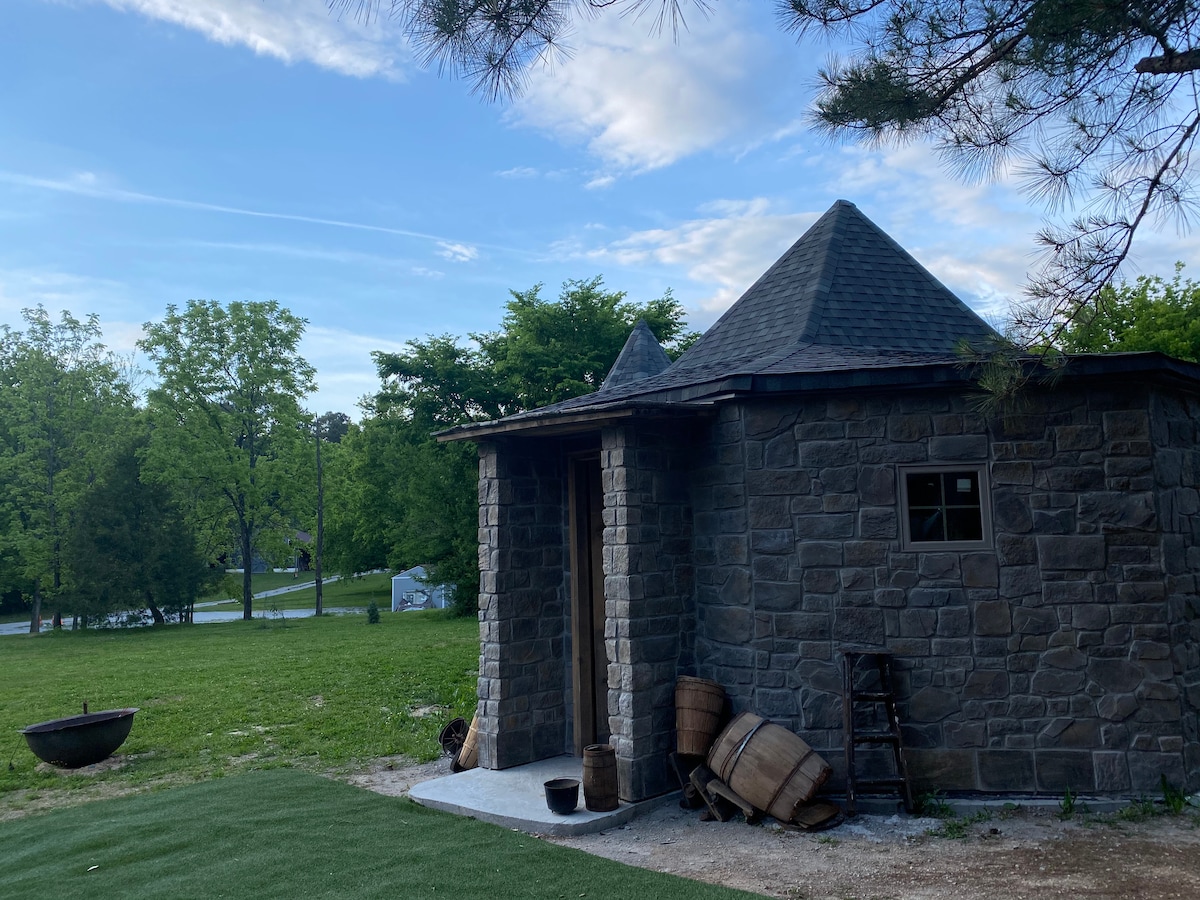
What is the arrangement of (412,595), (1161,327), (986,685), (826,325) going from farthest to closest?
(412,595), (1161,327), (826,325), (986,685)

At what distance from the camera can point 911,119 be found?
5898mm

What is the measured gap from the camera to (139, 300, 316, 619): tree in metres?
28.0

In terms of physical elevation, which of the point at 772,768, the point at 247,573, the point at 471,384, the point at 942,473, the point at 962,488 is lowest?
the point at 772,768

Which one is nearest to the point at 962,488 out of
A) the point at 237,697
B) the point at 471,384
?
the point at 237,697

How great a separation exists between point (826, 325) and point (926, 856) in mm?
4775

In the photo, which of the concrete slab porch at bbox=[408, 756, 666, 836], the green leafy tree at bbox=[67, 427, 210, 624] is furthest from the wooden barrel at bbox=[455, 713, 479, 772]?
the green leafy tree at bbox=[67, 427, 210, 624]

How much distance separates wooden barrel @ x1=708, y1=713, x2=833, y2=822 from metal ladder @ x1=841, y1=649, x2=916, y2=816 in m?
0.26

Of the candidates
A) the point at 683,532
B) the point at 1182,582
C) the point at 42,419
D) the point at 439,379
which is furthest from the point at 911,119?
the point at 42,419

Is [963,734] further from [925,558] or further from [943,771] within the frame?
[925,558]

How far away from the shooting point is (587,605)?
25.9 feet

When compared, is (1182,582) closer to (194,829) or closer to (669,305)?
(194,829)

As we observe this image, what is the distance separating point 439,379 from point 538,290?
5823 mm

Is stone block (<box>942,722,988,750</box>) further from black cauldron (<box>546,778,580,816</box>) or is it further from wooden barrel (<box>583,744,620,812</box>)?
black cauldron (<box>546,778,580,816</box>)

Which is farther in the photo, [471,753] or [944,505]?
[471,753]
